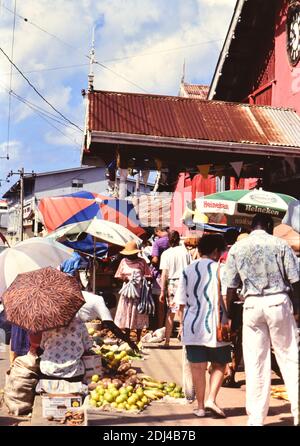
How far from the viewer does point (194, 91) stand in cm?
2884

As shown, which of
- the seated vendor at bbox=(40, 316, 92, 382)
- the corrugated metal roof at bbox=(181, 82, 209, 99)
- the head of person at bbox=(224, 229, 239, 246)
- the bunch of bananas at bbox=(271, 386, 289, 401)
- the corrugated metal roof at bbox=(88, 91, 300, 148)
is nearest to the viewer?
the seated vendor at bbox=(40, 316, 92, 382)

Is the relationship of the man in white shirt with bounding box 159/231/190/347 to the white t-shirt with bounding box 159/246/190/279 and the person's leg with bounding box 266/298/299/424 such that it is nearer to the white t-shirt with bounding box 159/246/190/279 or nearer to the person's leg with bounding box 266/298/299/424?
the white t-shirt with bounding box 159/246/190/279

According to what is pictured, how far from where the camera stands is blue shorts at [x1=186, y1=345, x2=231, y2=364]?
19.4ft

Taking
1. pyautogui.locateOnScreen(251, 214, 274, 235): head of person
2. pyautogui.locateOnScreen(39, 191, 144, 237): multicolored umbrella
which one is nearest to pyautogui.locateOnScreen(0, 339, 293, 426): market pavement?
pyautogui.locateOnScreen(251, 214, 274, 235): head of person

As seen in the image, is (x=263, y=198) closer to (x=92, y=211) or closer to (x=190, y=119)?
(x=190, y=119)

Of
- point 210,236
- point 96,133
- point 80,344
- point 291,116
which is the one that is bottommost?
point 80,344

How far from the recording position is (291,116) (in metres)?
12.8

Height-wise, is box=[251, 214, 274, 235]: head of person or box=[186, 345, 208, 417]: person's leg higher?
box=[251, 214, 274, 235]: head of person

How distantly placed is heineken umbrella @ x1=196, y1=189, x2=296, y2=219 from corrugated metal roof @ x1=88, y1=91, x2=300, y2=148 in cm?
307

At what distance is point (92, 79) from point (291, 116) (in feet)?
27.3

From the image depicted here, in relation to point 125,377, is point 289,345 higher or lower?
higher

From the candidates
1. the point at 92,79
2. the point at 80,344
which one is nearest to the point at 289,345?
the point at 80,344
